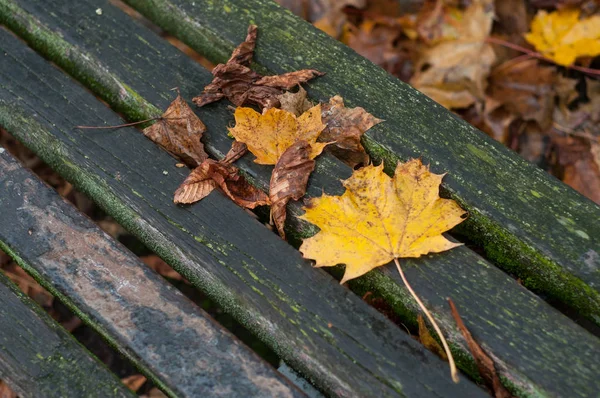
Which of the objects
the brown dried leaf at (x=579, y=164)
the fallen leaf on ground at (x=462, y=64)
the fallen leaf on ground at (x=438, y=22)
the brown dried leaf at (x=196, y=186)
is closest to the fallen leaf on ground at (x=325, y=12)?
the fallen leaf on ground at (x=438, y=22)

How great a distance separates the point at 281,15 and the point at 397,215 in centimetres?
76

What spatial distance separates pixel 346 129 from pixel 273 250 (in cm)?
38

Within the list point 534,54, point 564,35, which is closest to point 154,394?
point 534,54

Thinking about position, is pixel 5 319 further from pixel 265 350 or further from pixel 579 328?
pixel 579 328

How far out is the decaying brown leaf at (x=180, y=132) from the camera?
146 centimetres

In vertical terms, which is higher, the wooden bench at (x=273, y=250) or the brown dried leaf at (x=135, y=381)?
the wooden bench at (x=273, y=250)

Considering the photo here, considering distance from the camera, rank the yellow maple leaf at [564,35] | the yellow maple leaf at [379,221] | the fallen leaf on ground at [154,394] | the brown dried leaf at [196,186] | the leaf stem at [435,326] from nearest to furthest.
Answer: the leaf stem at [435,326] < the yellow maple leaf at [379,221] < the brown dried leaf at [196,186] < the fallen leaf on ground at [154,394] < the yellow maple leaf at [564,35]

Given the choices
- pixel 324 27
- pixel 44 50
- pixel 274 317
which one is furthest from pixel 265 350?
pixel 324 27

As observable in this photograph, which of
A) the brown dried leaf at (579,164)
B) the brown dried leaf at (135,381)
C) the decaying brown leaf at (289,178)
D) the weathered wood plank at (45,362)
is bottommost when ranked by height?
the brown dried leaf at (135,381)

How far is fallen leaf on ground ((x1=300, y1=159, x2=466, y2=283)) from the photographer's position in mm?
1274

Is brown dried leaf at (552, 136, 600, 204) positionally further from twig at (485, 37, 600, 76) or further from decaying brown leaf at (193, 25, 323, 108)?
decaying brown leaf at (193, 25, 323, 108)

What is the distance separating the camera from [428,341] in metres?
1.26

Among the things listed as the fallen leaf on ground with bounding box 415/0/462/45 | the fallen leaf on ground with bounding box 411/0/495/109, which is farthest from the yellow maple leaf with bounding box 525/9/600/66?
the fallen leaf on ground with bounding box 415/0/462/45

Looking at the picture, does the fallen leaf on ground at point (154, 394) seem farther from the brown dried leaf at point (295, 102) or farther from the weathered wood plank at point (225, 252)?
the brown dried leaf at point (295, 102)
